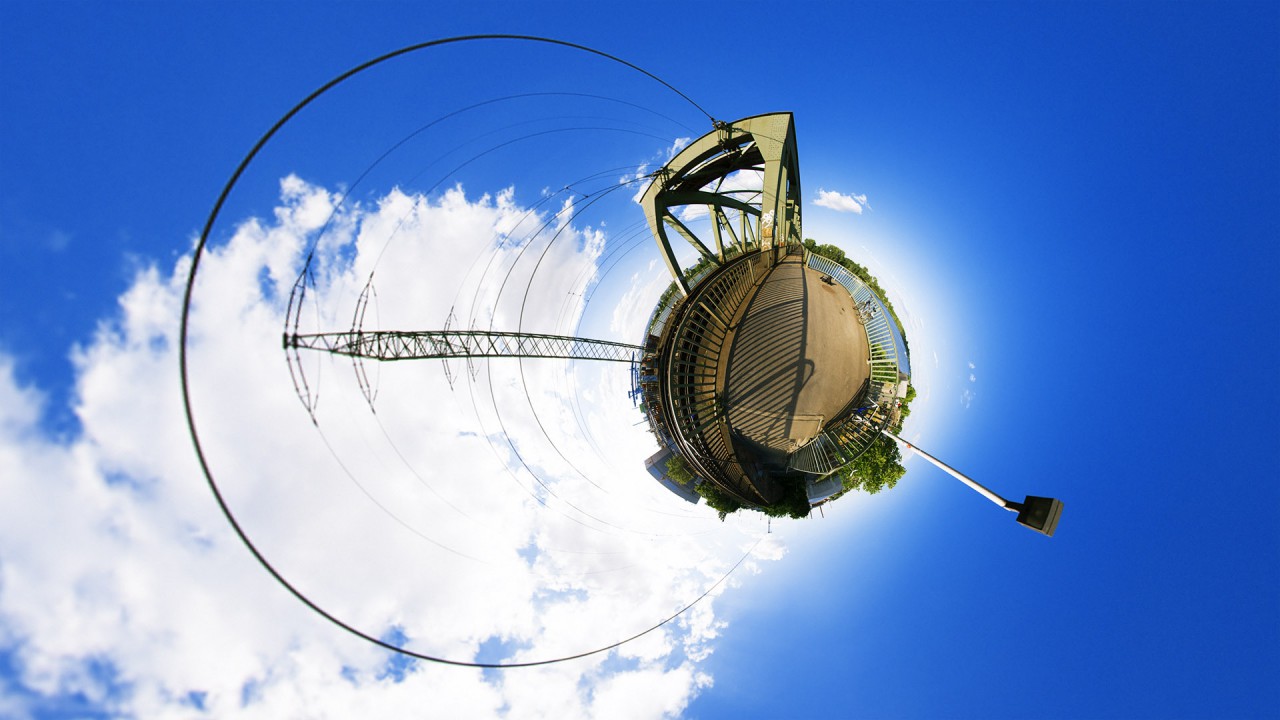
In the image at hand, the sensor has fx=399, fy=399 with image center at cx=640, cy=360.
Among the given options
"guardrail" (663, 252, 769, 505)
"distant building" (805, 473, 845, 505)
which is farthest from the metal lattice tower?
"distant building" (805, 473, 845, 505)

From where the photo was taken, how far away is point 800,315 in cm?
1686

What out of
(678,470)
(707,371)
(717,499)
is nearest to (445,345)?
(678,470)

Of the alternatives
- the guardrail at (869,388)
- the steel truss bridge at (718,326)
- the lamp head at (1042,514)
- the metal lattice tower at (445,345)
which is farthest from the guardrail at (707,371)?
the lamp head at (1042,514)

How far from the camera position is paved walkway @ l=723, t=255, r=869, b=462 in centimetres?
1662

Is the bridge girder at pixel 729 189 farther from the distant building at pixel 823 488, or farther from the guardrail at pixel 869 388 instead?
the distant building at pixel 823 488

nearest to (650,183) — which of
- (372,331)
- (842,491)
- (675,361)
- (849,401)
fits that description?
(675,361)

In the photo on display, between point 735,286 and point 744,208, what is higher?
point 744,208

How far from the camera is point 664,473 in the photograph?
15.7 meters

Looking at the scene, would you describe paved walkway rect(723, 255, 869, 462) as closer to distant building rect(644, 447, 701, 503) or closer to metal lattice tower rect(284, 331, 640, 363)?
distant building rect(644, 447, 701, 503)

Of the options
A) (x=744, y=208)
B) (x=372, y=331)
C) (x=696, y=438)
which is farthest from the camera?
(x=744, y=208)

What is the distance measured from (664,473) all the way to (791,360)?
698 cm

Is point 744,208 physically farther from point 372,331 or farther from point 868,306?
point 372,331

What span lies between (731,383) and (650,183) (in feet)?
28.1

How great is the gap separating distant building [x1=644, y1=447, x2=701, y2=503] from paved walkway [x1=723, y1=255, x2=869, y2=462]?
3.14 m
